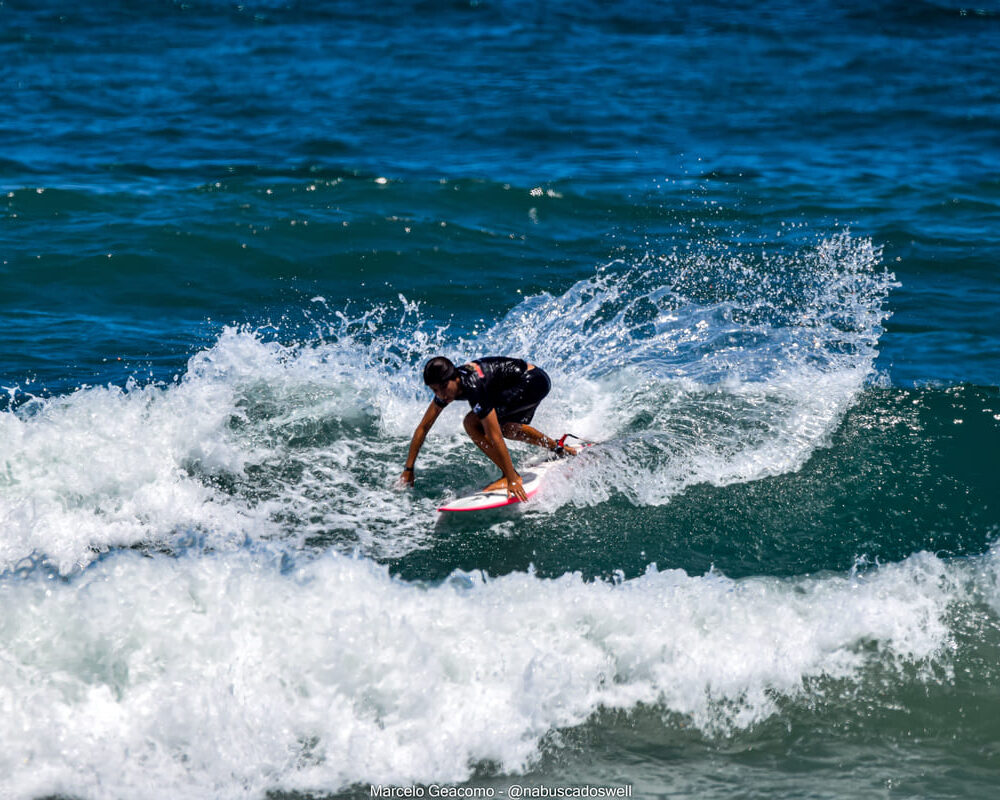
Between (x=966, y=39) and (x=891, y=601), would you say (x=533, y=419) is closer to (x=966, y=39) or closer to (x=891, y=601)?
(x=891, y=601)

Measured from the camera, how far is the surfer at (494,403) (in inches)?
346

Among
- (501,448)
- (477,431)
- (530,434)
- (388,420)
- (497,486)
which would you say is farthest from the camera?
(388,420)

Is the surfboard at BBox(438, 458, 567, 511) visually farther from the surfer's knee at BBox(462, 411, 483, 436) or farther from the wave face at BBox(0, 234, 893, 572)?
the surfer's knee at BBox(462, 411, 483, 436)

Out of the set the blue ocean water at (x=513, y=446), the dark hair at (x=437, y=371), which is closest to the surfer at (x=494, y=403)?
the dark hair at (x=437, y=371)

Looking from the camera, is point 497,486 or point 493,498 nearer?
point 493,498

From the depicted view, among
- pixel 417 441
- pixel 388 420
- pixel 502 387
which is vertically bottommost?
pixel 388 420

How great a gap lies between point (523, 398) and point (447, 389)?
1.29 m

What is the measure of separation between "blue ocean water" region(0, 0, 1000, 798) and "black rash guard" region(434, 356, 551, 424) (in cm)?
68

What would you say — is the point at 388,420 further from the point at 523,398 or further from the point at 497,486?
the point at 497,486

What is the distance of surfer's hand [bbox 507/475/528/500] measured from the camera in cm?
911

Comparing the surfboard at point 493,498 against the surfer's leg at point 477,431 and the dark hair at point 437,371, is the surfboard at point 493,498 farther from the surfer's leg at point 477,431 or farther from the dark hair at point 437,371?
the dark hair at point 437,371

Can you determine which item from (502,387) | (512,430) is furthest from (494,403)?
(512,430)

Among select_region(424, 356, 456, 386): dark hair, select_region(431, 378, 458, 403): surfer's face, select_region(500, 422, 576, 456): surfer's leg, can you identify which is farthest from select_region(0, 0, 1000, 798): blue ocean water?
select_region(424, 356, 456, 386): dark hair

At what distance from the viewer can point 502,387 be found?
9.67 m
